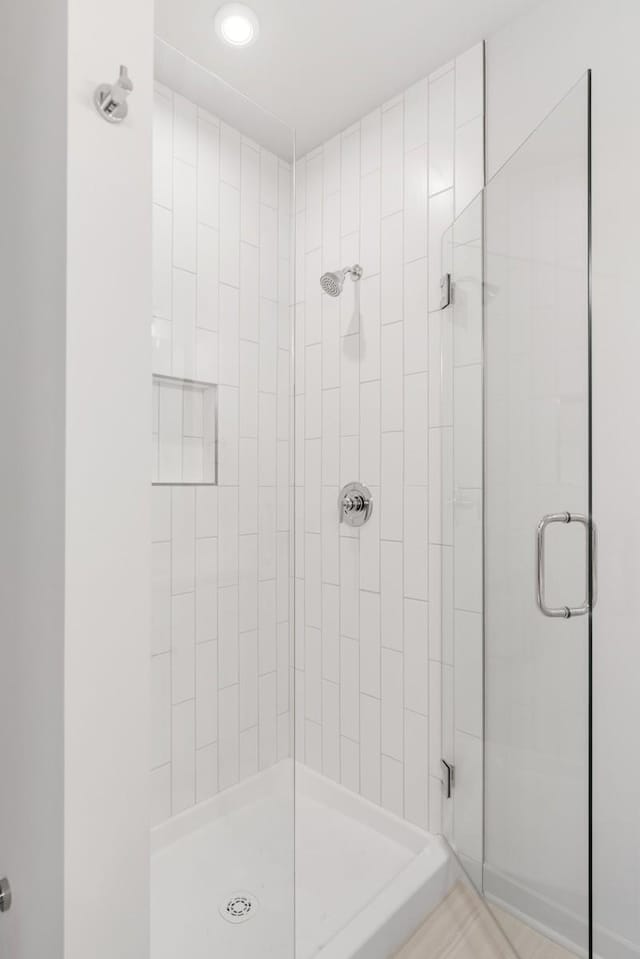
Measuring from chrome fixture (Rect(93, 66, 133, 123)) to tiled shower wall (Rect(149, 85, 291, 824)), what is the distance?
6.4 inches

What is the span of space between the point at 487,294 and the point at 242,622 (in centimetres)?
106

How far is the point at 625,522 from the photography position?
130 centimetres

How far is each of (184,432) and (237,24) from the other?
132cm

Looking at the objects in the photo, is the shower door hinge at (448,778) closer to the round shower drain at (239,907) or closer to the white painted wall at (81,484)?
the round shower drain at (239,907)

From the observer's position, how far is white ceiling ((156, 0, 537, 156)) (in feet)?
4.73

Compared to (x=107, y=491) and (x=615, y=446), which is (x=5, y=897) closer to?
(x=107, y=491)

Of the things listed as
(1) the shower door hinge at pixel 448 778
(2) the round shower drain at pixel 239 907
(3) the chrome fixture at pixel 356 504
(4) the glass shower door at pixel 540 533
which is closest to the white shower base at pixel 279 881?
(2) the round shower drain at pixel 239 907

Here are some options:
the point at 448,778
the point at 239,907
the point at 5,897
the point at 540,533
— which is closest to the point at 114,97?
the point at 540,533

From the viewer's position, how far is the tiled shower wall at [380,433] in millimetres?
1690

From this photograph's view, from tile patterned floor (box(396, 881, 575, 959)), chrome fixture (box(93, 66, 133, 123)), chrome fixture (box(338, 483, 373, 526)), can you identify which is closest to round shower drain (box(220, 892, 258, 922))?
tile patterned floor (box(396, 881, 575, 959))

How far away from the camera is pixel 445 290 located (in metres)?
1.64

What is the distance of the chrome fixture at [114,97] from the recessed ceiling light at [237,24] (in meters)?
1.03

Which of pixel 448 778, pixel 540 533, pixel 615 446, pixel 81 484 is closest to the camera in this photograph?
pixel 81 484

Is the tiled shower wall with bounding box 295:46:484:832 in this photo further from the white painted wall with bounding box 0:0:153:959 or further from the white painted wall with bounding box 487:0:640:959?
the white painted wall with bounding box 0:0:153:959
